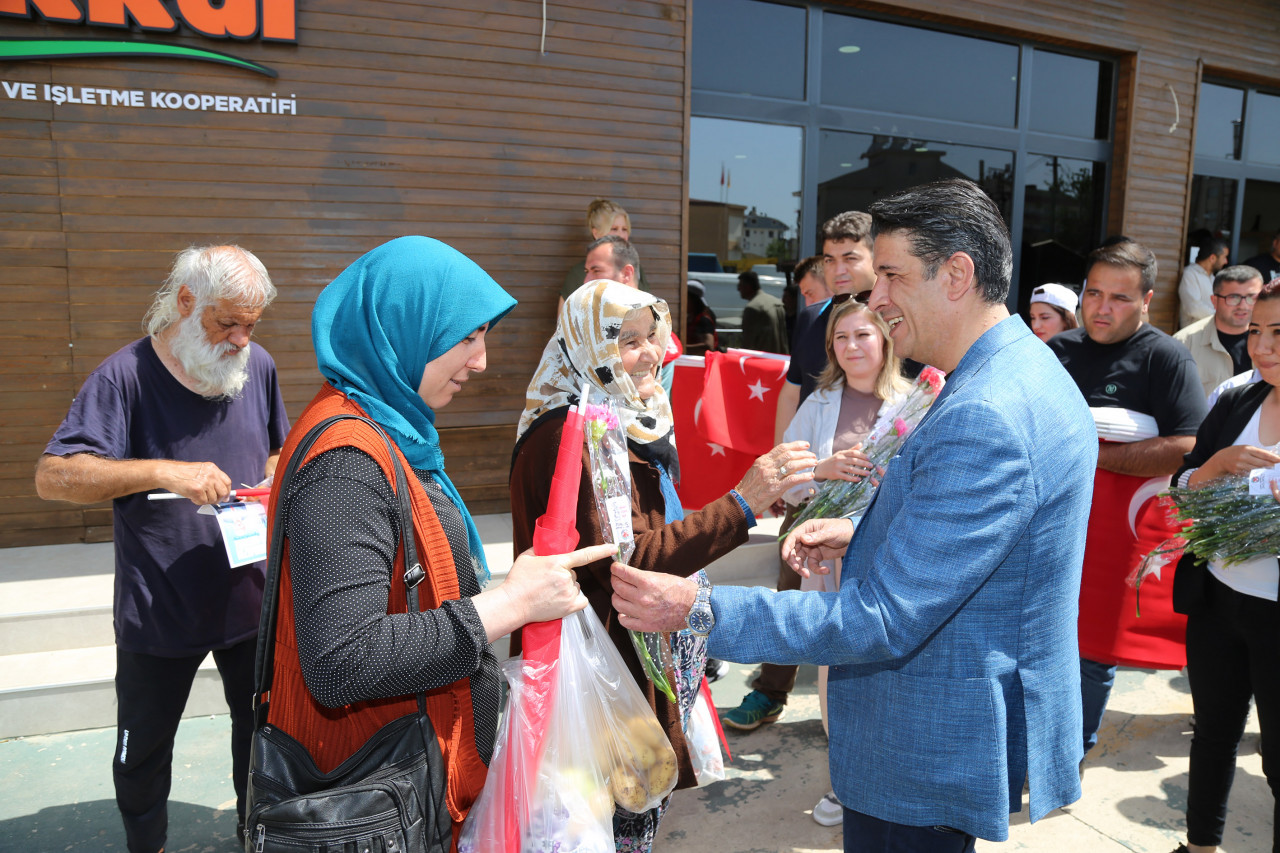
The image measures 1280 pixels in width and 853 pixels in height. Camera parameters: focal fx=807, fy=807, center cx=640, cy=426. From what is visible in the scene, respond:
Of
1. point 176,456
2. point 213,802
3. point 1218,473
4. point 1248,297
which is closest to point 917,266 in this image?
point 1218,473

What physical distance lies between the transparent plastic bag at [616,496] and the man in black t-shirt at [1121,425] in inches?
84.8

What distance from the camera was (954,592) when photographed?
143 cm

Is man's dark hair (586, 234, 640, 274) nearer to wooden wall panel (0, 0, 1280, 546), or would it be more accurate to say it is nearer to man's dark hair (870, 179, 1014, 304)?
wooden wall panel (0, 0, 1280, 546)

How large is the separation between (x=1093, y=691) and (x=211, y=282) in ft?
12.3

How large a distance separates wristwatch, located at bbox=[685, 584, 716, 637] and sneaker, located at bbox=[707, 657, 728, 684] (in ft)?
8.79

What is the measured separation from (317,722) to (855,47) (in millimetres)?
7078

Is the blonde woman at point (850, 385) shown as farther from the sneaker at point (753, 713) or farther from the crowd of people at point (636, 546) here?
the crowd of people at point (636, 546)

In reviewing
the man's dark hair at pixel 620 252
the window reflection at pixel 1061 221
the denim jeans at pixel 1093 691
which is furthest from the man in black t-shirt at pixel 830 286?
the window reflection at pixel 1061 221

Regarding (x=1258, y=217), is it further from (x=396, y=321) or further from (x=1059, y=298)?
(x=396, y=321)

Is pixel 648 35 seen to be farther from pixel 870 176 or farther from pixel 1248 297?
pixel 1248 297

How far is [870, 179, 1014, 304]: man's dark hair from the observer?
154 cm

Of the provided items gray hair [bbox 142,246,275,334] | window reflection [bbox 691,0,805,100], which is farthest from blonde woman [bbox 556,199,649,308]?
gray hair [bbox 142,246,275,334]

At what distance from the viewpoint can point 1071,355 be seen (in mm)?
3590

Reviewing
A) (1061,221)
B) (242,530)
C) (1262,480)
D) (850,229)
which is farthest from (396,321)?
(1061,221)
